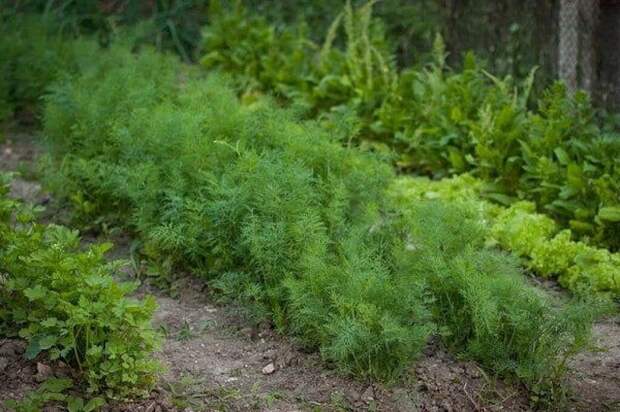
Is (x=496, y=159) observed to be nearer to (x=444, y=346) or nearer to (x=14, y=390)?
(x=444, y=346)

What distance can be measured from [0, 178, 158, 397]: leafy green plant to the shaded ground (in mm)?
142

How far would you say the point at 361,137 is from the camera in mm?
7754

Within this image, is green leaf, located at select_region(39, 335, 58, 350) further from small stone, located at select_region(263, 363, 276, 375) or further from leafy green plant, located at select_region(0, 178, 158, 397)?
small stone, located at select_region(263, 363, 276, 375)

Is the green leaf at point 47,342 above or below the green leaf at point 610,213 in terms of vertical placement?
above

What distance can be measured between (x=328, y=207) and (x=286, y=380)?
1.25 m

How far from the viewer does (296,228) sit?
16.2 feet

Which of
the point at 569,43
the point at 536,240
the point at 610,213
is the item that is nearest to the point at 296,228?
the point at 536,240

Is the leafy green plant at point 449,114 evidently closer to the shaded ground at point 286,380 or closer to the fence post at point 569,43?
the fence post at point 569,43

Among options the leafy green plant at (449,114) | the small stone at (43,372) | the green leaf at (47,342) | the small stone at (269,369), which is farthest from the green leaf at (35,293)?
the leafy green plant at (449,114)

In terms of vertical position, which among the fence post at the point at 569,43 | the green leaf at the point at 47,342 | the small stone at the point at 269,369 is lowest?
the small stone at the point at 269,369

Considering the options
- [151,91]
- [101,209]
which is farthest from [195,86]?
[101,209]

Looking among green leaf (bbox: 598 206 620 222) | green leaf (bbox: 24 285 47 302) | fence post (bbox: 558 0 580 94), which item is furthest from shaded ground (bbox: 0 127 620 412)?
fence post (bbox: 558 0 580 94)

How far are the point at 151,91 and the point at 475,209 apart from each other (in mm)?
2357

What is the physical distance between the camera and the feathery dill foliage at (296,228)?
4.46 meters
